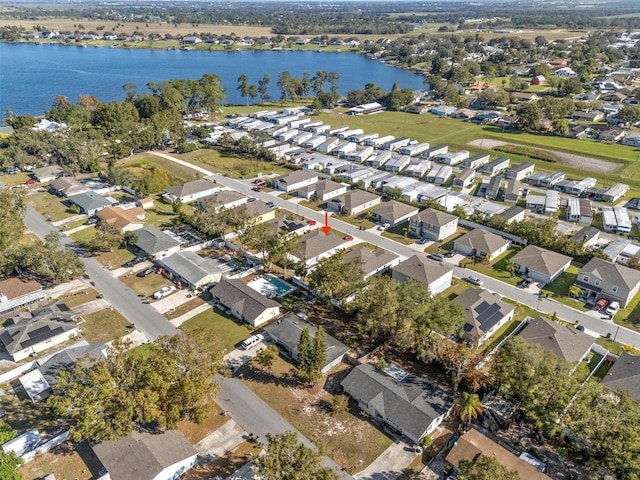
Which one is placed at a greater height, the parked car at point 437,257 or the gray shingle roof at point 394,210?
the gray shingle roof at point 394,210

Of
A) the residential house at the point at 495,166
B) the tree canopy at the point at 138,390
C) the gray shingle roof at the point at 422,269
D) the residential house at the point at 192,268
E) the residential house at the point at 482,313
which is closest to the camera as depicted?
the tree canopy at the point at 138,390

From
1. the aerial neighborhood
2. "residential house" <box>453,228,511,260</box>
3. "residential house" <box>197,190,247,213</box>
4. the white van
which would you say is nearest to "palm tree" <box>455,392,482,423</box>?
the aerial neighborhood

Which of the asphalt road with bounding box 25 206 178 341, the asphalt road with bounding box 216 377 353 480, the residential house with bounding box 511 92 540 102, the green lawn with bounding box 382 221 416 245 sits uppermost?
the residential house with bounding box 511 92 540 102

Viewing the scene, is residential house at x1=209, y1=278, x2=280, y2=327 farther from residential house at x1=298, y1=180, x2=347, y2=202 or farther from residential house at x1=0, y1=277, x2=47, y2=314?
residential house at x1=298, y1=180, x2=347, y2=202

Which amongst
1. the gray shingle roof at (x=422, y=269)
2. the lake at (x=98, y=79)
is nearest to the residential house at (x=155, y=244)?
the gray shingle roof at (x=422, y=269)

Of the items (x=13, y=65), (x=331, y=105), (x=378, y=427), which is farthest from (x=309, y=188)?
(x=13, y=65)

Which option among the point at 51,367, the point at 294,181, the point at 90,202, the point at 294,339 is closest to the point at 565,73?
the point at 294,181

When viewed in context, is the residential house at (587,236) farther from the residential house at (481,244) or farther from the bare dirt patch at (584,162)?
the bare dirt patch at (584,162)
